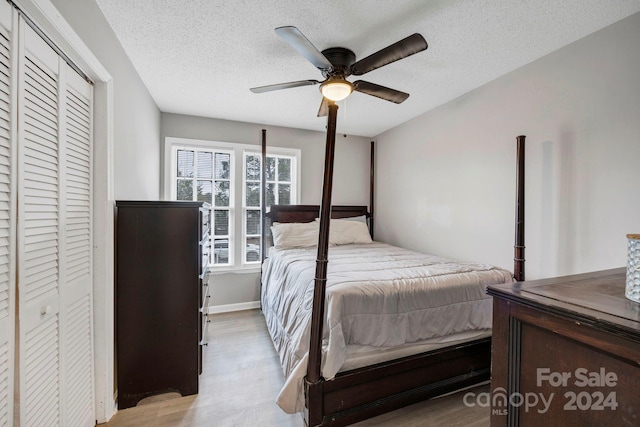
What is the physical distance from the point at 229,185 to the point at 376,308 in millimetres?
2684

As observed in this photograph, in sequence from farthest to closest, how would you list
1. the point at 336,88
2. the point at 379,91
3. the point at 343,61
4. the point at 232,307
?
the point at 232,307 < the point at 379,91 < the point at 343,61 < the point at 336,88

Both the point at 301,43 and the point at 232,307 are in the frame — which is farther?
the point at 232,307

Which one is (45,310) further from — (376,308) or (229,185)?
(229,185)

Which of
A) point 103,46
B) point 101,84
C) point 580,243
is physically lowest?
point 580,243

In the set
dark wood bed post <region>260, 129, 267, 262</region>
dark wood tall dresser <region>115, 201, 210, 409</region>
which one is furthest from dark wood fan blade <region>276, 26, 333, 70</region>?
dark wood bed post <region>260, 129, 267, 262</region>

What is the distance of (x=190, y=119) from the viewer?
340cm

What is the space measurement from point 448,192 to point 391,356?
1950 mm

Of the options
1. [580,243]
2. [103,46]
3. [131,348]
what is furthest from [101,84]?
[580,243]

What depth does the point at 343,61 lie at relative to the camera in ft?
6.53

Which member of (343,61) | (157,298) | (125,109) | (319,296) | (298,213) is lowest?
(157,298)

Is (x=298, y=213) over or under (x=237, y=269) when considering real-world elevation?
over

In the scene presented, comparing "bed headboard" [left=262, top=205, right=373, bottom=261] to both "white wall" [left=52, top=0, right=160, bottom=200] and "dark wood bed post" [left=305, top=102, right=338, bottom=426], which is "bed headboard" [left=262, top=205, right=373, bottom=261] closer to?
"white wall" [left=52, top=0, right=160, bottom=200]

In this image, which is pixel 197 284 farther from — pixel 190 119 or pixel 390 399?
pixel 190 119

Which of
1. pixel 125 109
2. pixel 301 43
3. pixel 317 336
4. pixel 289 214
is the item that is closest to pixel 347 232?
pixel 289 214
